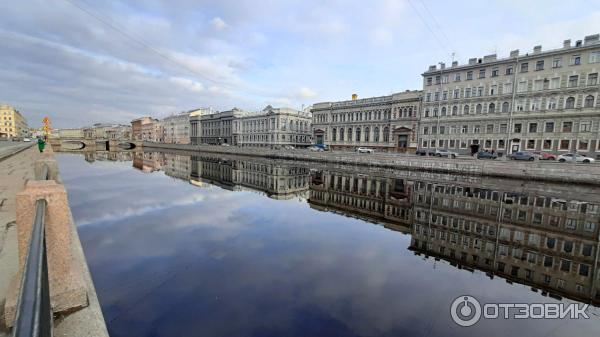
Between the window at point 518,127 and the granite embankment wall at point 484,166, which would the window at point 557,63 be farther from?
the granite embankment wall at point 484,166

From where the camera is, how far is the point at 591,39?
4316cm

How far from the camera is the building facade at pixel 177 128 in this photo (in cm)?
13538

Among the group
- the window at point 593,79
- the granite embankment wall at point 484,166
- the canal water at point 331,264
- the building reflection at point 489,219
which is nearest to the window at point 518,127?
the window at point 593,79

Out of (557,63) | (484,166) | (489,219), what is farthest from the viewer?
(557,63)

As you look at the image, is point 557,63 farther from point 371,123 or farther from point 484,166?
point 371,123

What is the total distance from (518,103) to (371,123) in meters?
29.5

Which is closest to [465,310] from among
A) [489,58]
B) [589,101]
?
[589,101]

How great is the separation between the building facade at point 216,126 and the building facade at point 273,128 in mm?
3966

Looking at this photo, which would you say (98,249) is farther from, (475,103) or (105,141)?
(105,141)

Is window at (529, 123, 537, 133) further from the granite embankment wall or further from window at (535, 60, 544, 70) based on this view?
the granite embankment wall

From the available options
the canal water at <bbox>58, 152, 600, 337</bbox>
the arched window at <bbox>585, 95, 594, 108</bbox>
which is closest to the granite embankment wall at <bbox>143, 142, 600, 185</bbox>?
the canal water at <bbox>58, 152, 600, 337</bbox>

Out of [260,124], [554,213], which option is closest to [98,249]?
[554,213]

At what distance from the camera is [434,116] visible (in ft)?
191

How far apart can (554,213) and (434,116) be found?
150 feet
